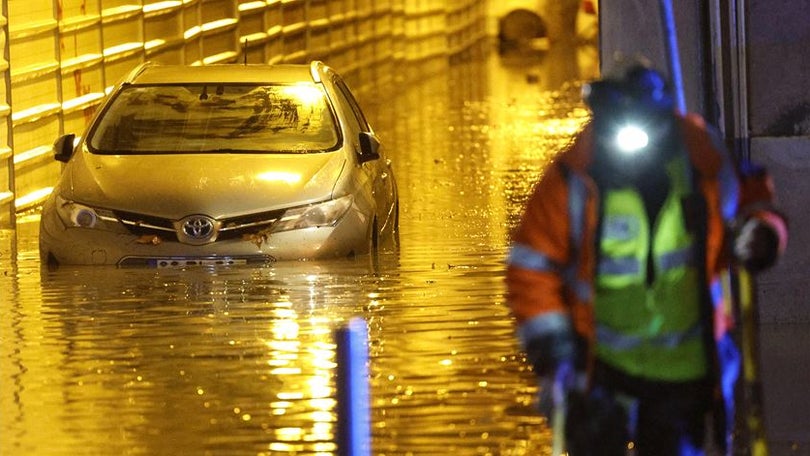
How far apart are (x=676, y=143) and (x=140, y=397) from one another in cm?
389

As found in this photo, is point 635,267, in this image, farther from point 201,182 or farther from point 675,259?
point 201,182

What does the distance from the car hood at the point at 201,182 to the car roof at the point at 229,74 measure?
3.32 feet

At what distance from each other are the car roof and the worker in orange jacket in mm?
8343

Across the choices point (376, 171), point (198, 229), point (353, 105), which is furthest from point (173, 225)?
point (353, 105)

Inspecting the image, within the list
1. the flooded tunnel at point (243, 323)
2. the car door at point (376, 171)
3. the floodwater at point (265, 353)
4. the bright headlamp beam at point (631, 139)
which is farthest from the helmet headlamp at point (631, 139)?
Result: the car door at point (376, 171)

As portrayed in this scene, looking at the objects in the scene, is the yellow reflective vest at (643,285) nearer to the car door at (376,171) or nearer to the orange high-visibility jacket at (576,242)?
the orange high-visibility jacket at (576,242)

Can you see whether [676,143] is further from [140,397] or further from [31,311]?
[31,311]

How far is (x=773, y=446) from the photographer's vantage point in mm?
7250

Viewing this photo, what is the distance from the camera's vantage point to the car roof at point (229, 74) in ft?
43.8

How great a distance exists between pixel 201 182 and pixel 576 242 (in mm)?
7131

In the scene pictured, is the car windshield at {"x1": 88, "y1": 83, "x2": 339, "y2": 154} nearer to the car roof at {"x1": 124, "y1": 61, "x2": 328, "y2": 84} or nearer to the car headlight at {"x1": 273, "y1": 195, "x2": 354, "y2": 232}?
the car roof at {"x1": 124, "y1": 61, "x2": 328, "y2": 84}

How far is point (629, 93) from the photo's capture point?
502 centimetres

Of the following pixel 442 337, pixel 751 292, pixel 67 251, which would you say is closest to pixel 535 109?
pixel 67 251

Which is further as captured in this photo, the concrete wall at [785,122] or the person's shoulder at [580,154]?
the concrete wall at [785,122]
